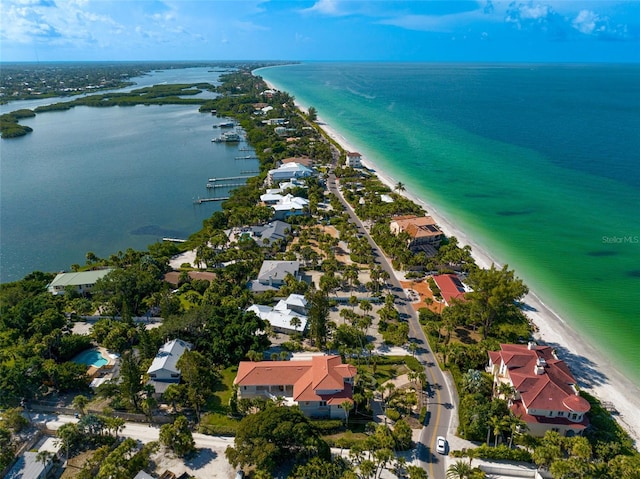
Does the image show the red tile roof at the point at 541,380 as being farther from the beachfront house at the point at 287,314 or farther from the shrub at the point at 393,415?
the beachfront house at the point at 287,314

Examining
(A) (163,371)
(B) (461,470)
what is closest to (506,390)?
(B) (461,470)

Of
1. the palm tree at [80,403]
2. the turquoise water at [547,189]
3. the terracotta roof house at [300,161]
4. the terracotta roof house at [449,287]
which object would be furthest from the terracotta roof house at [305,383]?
the terracotta roof house at [300,161]

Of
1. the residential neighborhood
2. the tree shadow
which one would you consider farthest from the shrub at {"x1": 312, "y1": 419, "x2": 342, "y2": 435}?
the tree shadow

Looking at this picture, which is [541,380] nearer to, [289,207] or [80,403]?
[80,403]

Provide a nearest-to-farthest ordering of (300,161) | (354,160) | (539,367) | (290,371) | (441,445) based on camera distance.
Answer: (441,445)
(539,367)
(290,371)
(354,160)
(300,161)

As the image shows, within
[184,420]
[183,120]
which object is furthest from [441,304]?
[183,120]
